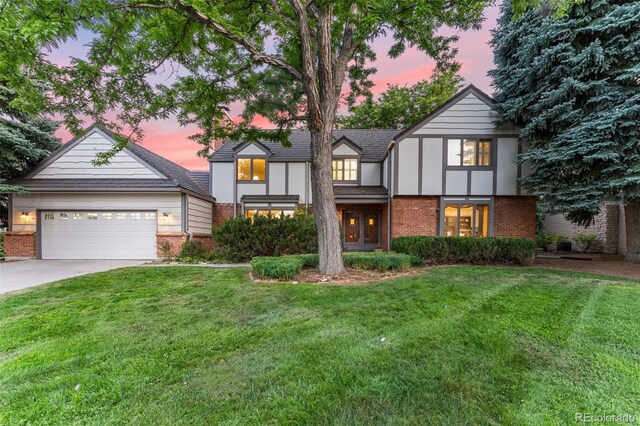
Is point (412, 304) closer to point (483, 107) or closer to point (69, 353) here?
point (69, 353)

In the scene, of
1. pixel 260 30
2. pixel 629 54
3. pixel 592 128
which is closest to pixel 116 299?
pixel 260 30

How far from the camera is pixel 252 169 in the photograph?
13.9 meters

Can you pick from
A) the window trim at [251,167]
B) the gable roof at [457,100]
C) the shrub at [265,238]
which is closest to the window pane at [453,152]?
the gable roof at [457,100]

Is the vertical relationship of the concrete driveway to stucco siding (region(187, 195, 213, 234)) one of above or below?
below

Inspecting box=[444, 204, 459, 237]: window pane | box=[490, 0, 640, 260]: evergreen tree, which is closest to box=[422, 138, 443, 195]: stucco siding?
box=[444, 204, 459, 237]: window pane

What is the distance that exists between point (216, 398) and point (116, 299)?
4.03m

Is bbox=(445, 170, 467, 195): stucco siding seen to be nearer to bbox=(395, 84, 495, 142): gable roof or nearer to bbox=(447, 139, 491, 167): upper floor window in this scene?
bbox=(447, 139, 491, 167): upper floor window

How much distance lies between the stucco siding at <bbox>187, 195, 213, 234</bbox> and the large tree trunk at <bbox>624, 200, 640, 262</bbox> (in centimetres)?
1636

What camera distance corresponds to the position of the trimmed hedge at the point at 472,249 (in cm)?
866

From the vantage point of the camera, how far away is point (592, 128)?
827 centimetres

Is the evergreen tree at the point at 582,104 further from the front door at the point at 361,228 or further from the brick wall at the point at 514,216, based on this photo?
the front door at the point at 361,228

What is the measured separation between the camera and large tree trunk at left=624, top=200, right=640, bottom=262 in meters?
9.41

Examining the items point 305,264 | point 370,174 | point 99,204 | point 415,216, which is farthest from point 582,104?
point 99,204

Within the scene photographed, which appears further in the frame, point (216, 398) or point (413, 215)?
point (413, 215)
